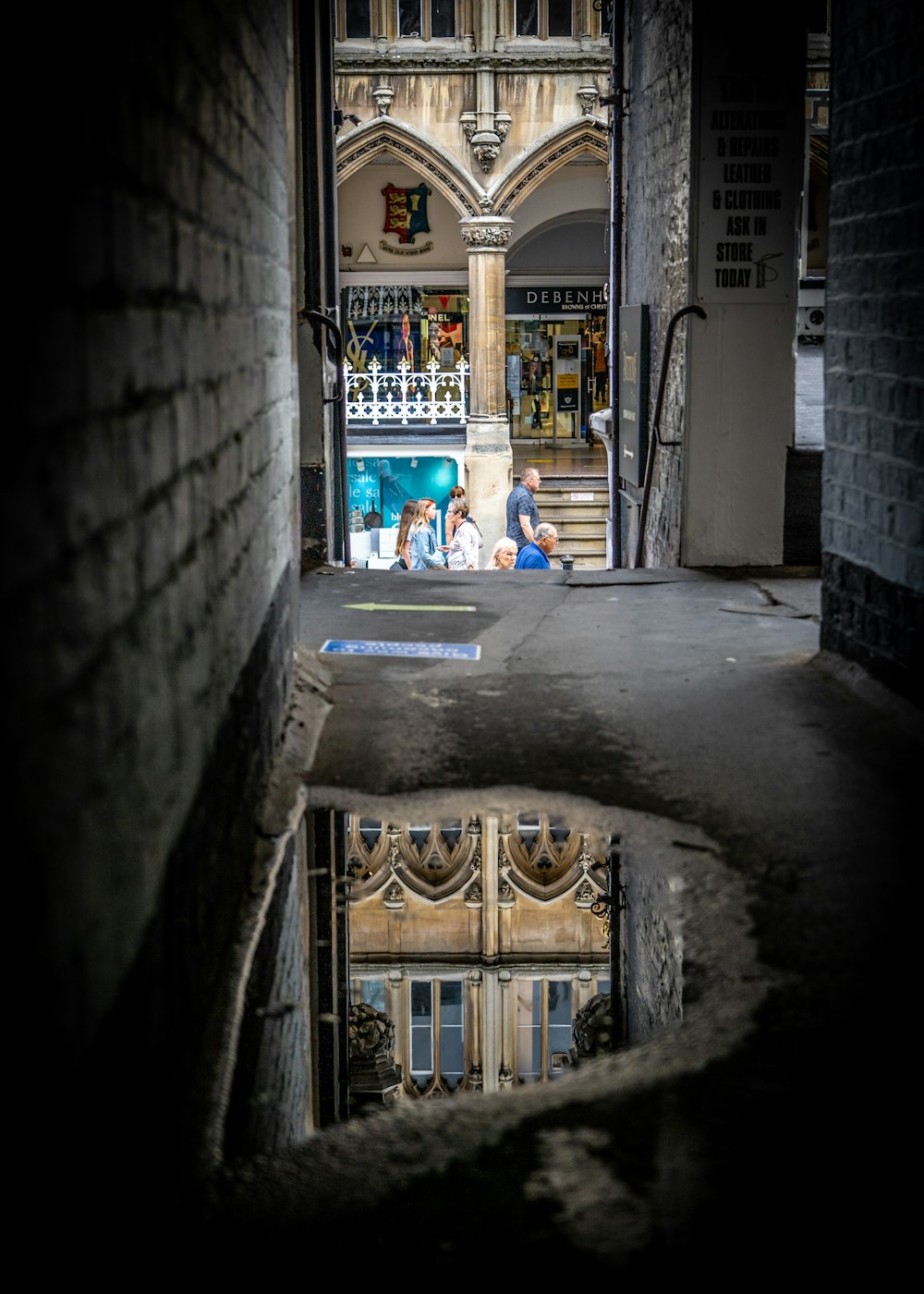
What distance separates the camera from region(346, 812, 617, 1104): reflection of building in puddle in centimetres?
334

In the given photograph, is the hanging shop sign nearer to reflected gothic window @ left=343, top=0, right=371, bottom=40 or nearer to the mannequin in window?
the mannequin in window

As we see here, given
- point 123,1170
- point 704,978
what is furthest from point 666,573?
point 123,1170

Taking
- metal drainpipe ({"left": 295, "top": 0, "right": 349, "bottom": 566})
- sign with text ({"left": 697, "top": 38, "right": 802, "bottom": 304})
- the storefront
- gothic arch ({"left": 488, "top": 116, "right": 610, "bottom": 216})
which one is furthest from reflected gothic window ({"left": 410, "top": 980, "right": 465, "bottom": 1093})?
the storefront

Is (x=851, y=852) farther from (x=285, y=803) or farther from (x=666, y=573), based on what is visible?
(x=666, y=573)

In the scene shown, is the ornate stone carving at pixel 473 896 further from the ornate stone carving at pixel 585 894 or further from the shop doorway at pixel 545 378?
the shop doorway at pixel 545 378

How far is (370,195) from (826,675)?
75.3 ft

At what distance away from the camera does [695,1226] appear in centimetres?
240

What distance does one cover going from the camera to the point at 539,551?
1293 centimetres

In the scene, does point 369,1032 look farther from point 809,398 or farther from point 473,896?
point 809,398

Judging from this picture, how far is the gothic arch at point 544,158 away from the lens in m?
25.1

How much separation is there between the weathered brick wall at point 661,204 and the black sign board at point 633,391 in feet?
0.23

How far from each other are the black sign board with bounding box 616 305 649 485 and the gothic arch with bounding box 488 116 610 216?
14.4m

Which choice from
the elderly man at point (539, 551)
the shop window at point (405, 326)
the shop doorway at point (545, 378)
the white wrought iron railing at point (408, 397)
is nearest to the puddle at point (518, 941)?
the elderly man at point (539, 551)

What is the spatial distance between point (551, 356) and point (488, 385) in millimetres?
6137
